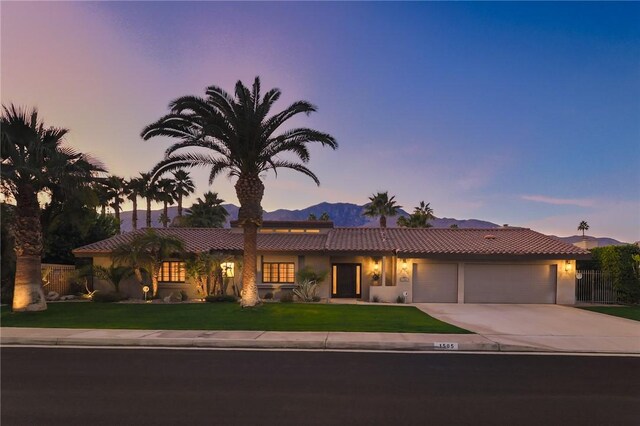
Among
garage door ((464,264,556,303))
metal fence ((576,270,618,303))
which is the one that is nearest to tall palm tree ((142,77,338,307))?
garage door ((464,264,556,303))

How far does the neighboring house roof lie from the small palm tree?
1200mm

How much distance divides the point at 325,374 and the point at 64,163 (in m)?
13.9

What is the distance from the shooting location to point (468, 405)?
269 inches

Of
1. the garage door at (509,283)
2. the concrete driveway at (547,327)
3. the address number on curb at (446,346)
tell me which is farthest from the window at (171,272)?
the address number on curb at (446,346)

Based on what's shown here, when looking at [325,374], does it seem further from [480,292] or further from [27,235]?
[480,292]

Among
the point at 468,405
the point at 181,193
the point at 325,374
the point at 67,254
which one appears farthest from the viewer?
the point at 181,193

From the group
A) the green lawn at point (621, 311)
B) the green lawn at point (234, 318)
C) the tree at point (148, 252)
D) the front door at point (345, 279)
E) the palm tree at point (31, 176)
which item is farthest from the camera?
the front door at point (345, 279)

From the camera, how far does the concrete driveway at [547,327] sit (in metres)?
11.8

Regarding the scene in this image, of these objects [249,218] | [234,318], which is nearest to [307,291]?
[249,218]

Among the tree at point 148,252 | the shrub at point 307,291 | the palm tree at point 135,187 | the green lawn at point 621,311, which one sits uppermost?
the palm tree at point 135,187

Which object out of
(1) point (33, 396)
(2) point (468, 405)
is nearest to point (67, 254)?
(1) point (33, 396)

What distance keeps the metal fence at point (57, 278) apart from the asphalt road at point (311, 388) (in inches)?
606

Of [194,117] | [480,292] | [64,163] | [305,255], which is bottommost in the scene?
[480,292]

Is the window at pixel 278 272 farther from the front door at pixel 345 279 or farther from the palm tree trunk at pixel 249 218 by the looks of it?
the palm tree trunk at pixel 249 218
